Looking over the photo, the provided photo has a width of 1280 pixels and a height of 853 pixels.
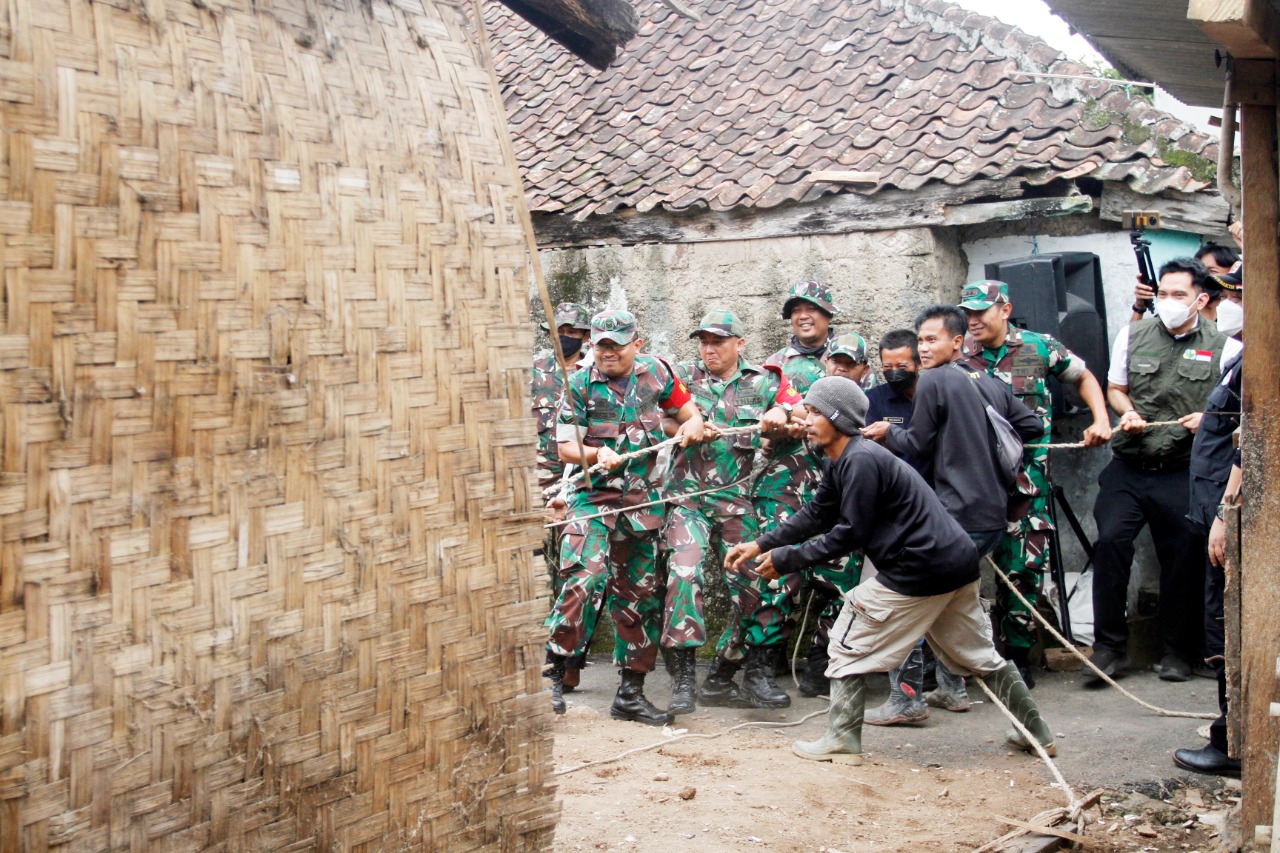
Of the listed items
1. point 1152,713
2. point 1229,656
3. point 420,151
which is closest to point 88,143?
point 420,151

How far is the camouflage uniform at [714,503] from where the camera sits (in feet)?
22.3

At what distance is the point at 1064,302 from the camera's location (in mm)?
7715

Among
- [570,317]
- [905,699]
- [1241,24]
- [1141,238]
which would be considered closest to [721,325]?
[570,317]

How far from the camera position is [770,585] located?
713 centimetres

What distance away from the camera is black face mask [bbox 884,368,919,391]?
7.01 meters

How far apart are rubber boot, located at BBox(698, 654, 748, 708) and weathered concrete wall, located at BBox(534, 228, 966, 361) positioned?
241cm

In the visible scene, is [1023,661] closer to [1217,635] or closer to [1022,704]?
[1022,704]

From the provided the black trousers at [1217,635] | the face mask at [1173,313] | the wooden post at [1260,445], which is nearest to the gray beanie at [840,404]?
the black trousers at [1217,635]

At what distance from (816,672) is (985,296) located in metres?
A: 2.35

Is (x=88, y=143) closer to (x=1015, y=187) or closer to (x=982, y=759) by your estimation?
(x=982, y=759)

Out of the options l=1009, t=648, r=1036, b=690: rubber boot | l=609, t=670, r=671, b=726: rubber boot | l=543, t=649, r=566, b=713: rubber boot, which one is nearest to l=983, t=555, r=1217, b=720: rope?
l=1009, t=648, r=1036, b=690: rubber boot

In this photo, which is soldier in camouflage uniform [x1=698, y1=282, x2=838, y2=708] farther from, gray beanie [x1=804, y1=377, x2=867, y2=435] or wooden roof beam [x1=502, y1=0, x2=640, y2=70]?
wooden roof beam [x1=502, y1=0, x2=640, y2=70]

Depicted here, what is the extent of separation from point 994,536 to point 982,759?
1092 mm

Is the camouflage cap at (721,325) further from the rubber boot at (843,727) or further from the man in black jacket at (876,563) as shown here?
the rubber boot at (843,727)
